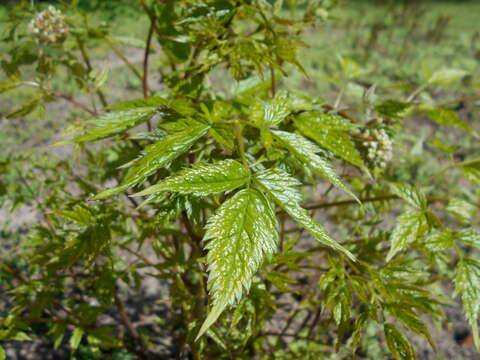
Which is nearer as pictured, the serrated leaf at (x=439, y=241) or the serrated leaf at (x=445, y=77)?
the serrated leaf at (x=439, y=241)

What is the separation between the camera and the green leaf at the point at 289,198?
527mm

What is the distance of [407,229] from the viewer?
845mm

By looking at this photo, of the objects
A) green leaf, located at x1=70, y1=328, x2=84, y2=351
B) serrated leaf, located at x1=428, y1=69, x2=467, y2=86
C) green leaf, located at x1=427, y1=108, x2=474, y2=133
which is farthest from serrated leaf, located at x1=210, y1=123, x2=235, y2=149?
green leaf, located at x1=70, y1=328, x2=84, y2=351

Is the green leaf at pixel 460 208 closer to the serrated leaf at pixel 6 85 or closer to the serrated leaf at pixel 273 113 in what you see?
the serrated leaf at pixel 273 113

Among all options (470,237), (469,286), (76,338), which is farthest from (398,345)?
(76,338)

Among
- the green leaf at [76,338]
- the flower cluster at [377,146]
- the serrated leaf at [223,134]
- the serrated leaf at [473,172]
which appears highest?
the serrated leaf at [223,134]

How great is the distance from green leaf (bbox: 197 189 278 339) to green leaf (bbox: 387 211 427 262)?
16.1 inches

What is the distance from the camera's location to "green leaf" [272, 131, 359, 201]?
0.61 m

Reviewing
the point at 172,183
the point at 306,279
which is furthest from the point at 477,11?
the point at 172,183

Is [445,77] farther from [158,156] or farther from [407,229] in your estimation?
[158,156]

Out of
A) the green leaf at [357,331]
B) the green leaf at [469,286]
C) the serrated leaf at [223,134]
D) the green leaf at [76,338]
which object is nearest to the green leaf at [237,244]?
the serrated leaf at [223,134]

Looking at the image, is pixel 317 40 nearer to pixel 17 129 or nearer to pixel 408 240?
pixel 17 129

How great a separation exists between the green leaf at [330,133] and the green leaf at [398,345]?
15.6 inches

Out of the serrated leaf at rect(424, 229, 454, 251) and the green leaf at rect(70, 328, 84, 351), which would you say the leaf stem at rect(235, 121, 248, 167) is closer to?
the serrated leaf at rect(424, 229, 454, 251)
